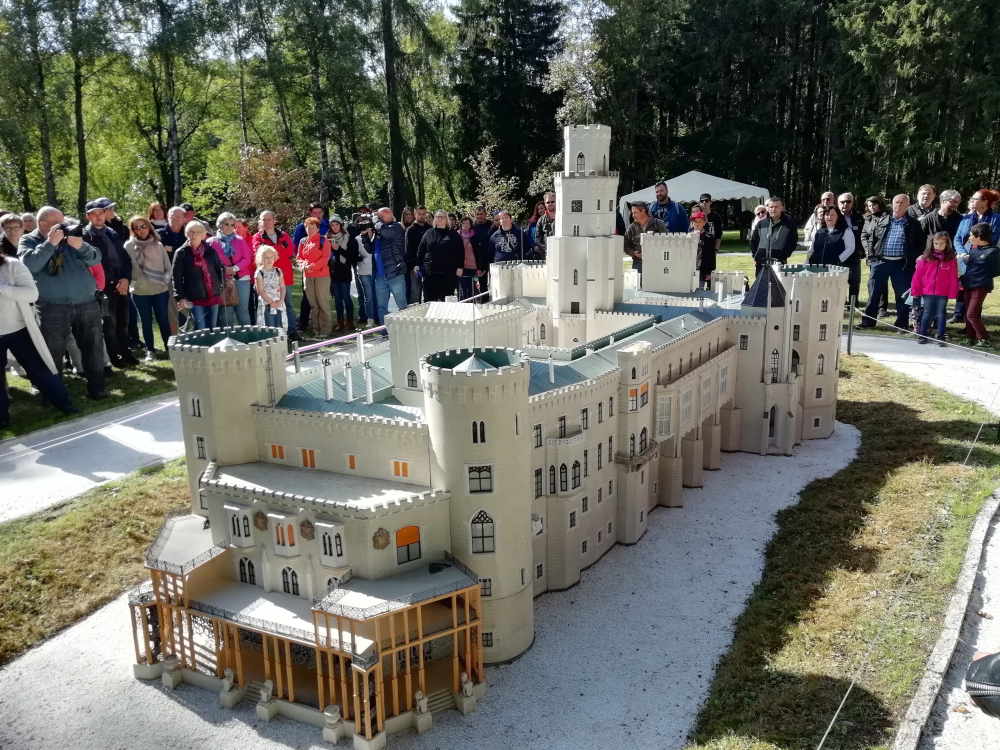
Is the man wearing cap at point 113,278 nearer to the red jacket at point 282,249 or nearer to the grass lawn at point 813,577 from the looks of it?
the red jacket at point 282,249

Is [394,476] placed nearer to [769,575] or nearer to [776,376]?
[769,575]

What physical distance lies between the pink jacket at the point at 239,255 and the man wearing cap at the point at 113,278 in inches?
114

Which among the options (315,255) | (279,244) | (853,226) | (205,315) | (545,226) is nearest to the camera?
(205,315)

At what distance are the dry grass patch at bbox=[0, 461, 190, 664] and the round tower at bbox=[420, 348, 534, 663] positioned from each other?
8.57m

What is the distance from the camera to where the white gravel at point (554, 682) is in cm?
1484

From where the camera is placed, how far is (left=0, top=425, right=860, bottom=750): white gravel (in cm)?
1484

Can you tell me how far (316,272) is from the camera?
3347 centimetres

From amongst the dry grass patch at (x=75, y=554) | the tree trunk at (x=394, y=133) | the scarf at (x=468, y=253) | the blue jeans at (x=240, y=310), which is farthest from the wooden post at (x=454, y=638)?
the tree trunk at (x=394, y=133)

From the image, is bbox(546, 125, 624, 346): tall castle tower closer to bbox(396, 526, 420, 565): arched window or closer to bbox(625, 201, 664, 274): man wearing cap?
bbox(625, 201, 664, 274): man wearing cap

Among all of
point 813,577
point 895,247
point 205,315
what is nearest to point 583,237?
point 205,315

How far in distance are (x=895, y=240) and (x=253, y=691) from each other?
1153 inches

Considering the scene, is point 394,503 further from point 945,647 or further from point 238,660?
point 945,647

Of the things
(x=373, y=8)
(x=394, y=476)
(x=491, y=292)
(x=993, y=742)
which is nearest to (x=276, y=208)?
(x=373, y=8)

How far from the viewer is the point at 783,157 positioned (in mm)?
70875
